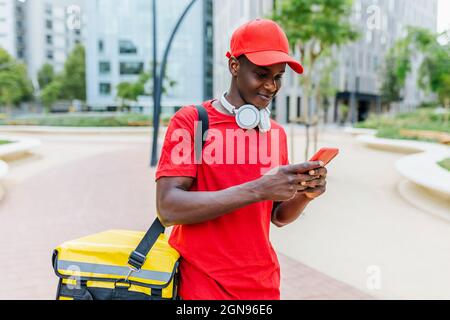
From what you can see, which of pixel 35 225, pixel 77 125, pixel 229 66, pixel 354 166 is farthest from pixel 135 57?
pixel 229 66

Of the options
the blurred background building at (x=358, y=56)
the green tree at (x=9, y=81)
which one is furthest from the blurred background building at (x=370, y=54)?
the green tree at (x=9, y=81)

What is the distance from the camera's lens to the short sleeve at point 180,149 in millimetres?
1553

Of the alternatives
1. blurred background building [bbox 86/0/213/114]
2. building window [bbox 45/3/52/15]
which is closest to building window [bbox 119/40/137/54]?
blurred background building [bbox 86/0/213/114]

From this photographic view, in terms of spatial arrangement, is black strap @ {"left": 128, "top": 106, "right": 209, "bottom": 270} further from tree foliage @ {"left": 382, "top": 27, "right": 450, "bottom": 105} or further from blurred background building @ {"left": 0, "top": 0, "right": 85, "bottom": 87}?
blurred background building @ {"left": 0, "top": 0, "right": 85, "bottom": 87}

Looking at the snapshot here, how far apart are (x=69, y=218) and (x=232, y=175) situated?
581 centimetres

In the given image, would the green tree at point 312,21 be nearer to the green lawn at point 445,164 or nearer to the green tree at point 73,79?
the green lawn at point 445,164

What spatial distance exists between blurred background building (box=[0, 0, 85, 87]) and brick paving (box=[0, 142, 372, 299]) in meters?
68.4

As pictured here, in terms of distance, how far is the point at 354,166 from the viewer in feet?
44.3

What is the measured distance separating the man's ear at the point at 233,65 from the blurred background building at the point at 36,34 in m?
77.9

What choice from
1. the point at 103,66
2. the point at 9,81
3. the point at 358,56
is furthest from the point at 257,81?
the point at 103,66

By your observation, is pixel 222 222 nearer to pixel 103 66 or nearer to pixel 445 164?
pixel 445 164

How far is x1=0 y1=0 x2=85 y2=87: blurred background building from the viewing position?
74812mm

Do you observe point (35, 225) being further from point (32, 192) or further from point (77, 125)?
point (77, 125)
